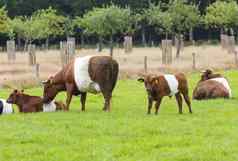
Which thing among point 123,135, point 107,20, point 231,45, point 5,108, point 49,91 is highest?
point 107,20

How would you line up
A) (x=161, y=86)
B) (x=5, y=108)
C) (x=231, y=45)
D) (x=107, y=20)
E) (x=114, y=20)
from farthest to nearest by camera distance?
(x=107, y=20)
(x=114, y=20)
(x=231, y=45)
(x=5, y=108)
(x=161, y=86)

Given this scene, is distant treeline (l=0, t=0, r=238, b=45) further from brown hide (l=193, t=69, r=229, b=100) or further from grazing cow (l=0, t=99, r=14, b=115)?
grazing cow (l=0, t=99, r=14, b=115)

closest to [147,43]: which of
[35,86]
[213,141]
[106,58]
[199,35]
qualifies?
[199,35]

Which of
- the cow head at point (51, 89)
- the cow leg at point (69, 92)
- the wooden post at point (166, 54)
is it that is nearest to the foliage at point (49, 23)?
the wooden post at point (166, 54)

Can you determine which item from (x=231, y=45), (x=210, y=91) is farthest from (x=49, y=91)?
(x=231, y=45)

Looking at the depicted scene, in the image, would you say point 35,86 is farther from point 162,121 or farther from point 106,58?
point 162,121

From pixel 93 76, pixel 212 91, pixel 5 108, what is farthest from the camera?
pixel 212 91

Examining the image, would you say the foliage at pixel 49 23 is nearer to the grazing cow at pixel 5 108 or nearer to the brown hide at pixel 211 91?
the brown hide at pixel 211 91

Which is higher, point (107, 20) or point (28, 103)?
point (107, 20)

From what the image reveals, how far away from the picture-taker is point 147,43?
97.6 meters

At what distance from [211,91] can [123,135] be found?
9301 millimetres

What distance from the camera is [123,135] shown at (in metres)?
13.2

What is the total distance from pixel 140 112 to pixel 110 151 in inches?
265

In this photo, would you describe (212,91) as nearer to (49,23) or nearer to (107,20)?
(107,20)
